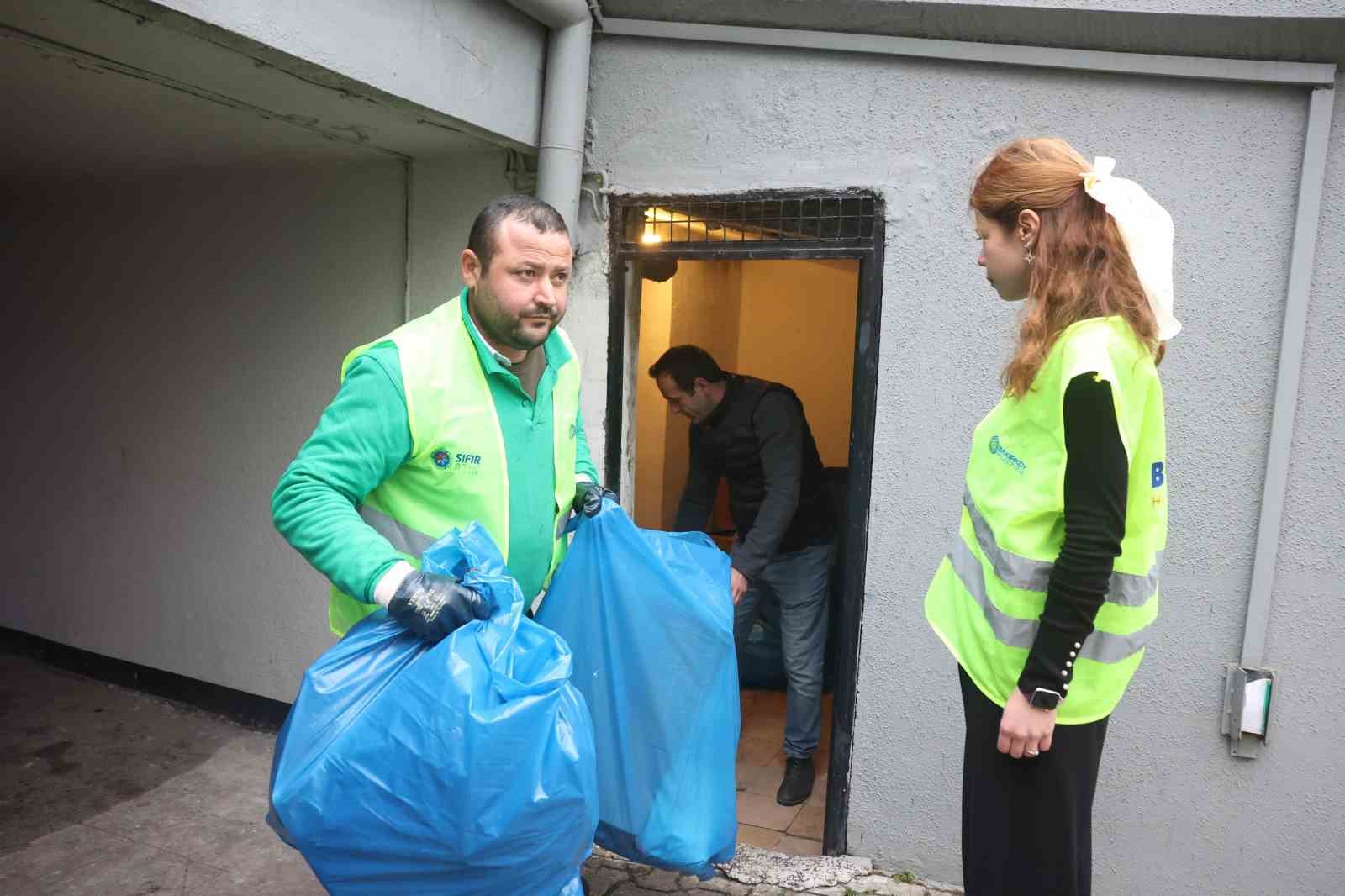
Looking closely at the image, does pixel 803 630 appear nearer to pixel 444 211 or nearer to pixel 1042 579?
pixel 444 211

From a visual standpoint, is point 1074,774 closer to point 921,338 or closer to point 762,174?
point 921,338

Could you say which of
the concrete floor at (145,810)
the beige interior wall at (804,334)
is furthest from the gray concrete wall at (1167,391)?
the beige interior wall at (804,334)

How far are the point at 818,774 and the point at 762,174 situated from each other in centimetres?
243

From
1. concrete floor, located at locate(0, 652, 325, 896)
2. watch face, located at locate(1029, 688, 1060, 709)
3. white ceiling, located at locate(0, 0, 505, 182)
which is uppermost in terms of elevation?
white ceiling, located at locate(0, 0, 505, 182)

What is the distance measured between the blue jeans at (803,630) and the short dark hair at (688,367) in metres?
0.77

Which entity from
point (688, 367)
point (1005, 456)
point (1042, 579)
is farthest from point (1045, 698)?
point (688, 367)

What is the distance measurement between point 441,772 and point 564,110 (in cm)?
226

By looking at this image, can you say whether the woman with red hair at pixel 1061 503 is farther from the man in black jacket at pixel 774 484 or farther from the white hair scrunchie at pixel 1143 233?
the man in black jacket at pixel 774 484

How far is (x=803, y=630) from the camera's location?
405 cm

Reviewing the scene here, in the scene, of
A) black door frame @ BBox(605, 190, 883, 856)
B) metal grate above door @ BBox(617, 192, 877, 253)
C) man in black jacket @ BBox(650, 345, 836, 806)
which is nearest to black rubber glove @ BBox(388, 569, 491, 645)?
black door frame @ BBox(605, 190, 883, 856)

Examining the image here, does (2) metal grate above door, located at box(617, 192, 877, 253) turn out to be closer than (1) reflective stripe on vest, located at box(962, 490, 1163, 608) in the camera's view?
No

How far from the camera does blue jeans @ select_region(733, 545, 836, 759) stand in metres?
3.98

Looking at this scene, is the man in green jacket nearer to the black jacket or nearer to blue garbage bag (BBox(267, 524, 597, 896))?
blue garbage bag (BBox(267, 524, 597, 896))

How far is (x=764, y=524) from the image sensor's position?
3818 mm
